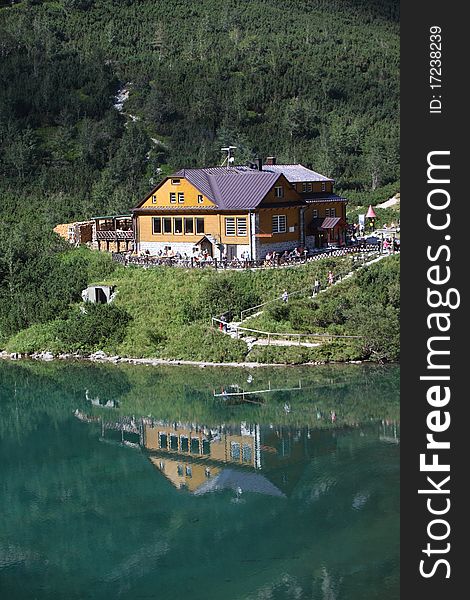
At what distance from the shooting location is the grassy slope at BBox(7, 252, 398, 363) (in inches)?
1763

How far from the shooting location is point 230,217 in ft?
175

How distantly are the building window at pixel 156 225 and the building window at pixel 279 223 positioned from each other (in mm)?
6731

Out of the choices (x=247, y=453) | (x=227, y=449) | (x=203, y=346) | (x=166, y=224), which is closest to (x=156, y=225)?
(x=166, y=224)

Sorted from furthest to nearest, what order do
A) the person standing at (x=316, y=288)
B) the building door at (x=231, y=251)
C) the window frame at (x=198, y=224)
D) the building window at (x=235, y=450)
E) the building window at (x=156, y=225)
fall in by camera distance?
1. the building window at (x=156, y=225)
2. the window frame at (x=198, y=224)
3. the building door at (x=231, y=251)
4. the person standing at (x=316, y=288)
5. the building window at (x=235, y=450)

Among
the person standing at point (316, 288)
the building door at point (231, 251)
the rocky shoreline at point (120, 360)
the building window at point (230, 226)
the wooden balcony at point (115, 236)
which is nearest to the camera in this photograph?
the rocky shoreline at point (120, 360)

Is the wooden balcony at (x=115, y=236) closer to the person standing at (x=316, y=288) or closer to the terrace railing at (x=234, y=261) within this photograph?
the terrace railing at (x=234, y=261)

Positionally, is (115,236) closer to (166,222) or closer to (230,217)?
(166,222)

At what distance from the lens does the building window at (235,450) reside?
109ft

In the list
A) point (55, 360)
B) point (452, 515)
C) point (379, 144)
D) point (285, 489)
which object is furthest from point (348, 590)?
point (379, 144)

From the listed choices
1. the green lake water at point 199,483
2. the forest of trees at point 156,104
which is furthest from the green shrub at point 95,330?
the forest of trees at point 156,104

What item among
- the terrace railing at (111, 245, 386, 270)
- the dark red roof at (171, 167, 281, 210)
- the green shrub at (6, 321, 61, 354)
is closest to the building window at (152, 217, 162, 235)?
the terrace railing at (111, 245, 386, 270)

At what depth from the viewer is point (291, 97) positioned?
Answer: 110312 millimetres

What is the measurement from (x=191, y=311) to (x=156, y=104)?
56.9 m

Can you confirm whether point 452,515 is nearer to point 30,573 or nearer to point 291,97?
point 30,573
